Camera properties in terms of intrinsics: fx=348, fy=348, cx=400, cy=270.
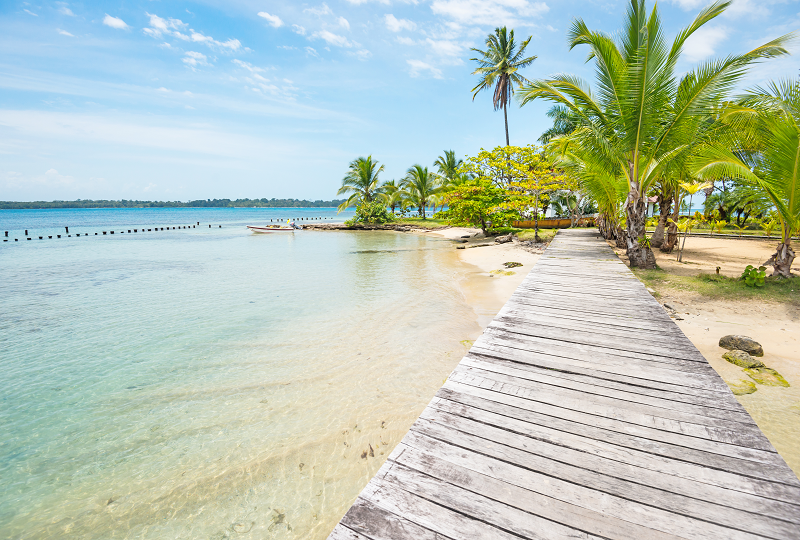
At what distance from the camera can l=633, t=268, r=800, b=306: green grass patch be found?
6.87 metres

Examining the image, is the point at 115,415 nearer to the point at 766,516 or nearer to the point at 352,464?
the point at 352,464

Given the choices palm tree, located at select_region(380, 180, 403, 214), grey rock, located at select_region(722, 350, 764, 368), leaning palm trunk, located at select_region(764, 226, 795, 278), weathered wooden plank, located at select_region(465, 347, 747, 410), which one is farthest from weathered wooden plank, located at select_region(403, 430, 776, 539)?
palm tree, located at select_region(380, 180, 403, 214)

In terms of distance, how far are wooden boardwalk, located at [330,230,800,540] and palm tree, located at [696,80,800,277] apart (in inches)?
261

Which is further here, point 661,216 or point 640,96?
point 661,216

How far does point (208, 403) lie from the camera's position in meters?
4.65

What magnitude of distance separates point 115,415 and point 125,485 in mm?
1509

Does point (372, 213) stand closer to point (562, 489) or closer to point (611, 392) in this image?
point (611, 392)

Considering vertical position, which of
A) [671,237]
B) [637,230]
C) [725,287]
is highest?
[637,230]

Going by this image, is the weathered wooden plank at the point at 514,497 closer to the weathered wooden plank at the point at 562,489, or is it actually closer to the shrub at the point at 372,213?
the weathered wooden plank at the point at 562,489

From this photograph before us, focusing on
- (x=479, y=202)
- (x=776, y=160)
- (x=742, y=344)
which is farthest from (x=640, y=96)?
(x=479, y=202)

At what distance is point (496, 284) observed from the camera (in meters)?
10.6

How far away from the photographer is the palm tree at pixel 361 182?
35.9 m

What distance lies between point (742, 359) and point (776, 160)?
5402 millimetres

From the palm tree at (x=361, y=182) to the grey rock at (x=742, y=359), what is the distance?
1339 inches
